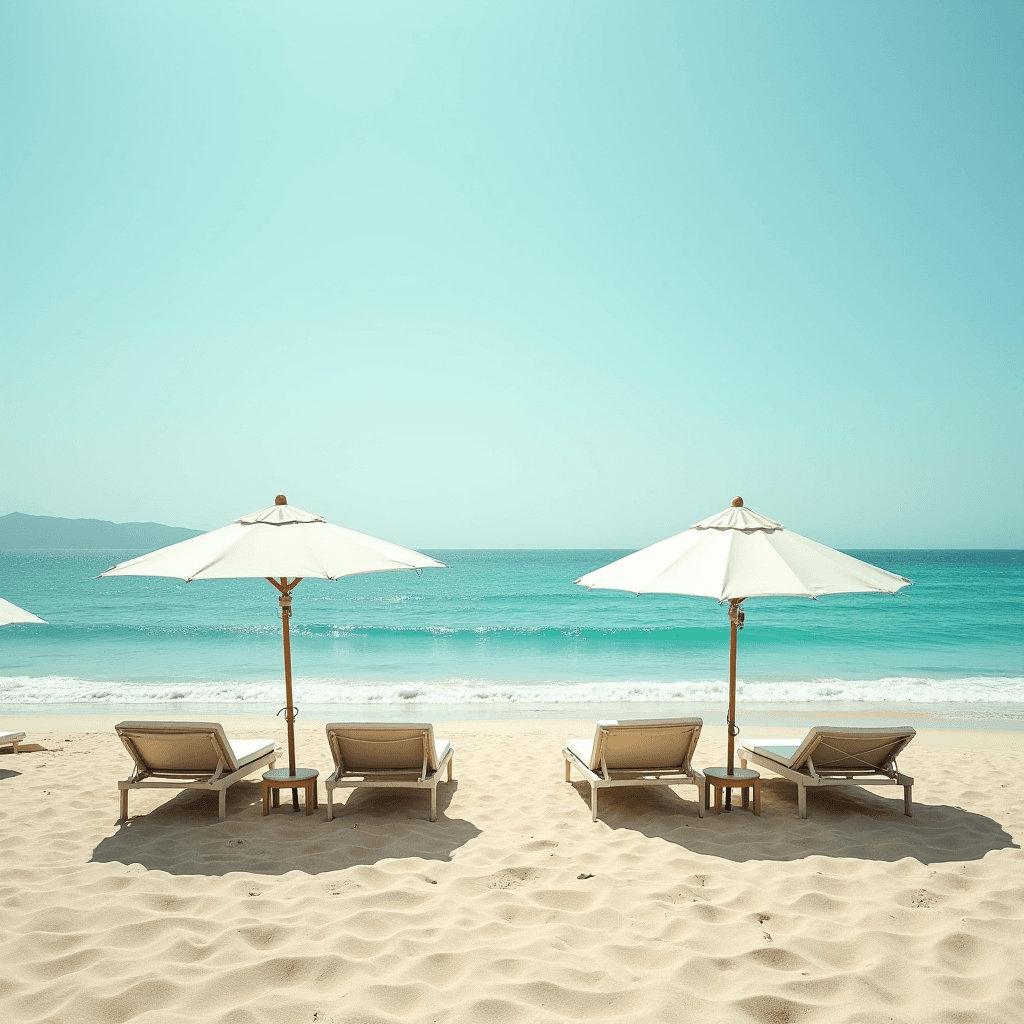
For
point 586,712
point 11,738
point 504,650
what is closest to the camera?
point 11,738

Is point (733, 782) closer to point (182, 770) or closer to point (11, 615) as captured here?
point (182, 770)

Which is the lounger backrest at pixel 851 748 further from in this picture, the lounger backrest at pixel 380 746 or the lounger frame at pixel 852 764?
the lounger backrest at pixel 380 746

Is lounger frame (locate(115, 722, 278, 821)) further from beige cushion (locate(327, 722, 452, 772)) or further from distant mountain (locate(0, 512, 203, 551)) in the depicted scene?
distant mountain (locate(0, 512, 203, 551))

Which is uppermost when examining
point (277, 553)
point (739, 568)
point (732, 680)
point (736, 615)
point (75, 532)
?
point (277, 553)

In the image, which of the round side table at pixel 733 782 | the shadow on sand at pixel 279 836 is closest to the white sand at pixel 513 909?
the shadow on sand at pixel 279 836

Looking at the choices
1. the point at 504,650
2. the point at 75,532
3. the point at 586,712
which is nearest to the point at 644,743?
the point at 586,712

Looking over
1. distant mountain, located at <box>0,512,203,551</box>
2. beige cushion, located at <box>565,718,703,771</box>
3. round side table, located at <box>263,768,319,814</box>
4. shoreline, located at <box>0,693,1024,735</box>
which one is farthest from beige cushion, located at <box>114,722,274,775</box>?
distant mountain, located at <box>0,512,203,551</box>

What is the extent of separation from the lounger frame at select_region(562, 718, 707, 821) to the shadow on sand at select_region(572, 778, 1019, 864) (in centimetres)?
27

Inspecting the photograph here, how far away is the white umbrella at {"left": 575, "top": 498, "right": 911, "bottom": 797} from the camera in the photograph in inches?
177

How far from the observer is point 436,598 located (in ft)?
127

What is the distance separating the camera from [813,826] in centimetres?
511

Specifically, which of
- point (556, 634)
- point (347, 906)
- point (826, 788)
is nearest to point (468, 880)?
point (347, 906)

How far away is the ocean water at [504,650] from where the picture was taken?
42.8 ft

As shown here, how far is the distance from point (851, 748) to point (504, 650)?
15904 mm
